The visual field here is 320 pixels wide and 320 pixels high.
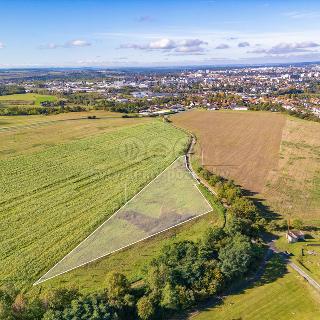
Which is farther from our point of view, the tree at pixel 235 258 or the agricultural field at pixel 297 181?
the agricultural field at pixel 297 181

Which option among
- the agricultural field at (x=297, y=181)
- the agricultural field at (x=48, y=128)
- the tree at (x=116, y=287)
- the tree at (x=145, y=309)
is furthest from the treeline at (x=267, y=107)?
the tree at (x=145, y=309)

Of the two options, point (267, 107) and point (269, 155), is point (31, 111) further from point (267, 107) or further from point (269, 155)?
point (269, 155)

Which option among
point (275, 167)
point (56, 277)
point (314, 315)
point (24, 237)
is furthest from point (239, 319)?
point (275, 167)

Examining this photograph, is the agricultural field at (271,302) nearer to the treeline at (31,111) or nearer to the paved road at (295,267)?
the paved road at (295,267)

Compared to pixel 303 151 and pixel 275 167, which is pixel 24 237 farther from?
A: pixel 303 151

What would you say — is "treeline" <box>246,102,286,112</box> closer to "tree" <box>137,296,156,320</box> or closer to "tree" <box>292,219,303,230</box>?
"tree" <box>292,219,303,230</box>

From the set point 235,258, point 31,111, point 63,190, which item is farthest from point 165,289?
point 31,111

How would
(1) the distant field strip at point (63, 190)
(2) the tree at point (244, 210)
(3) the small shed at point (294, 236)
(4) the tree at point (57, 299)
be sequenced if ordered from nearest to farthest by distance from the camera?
(4) the tree at point (57, 299) < (1) the distant field strip at point (63, 190) < (3) the small shed at point (294, 236) < (2) the tree at point (244, 210)
